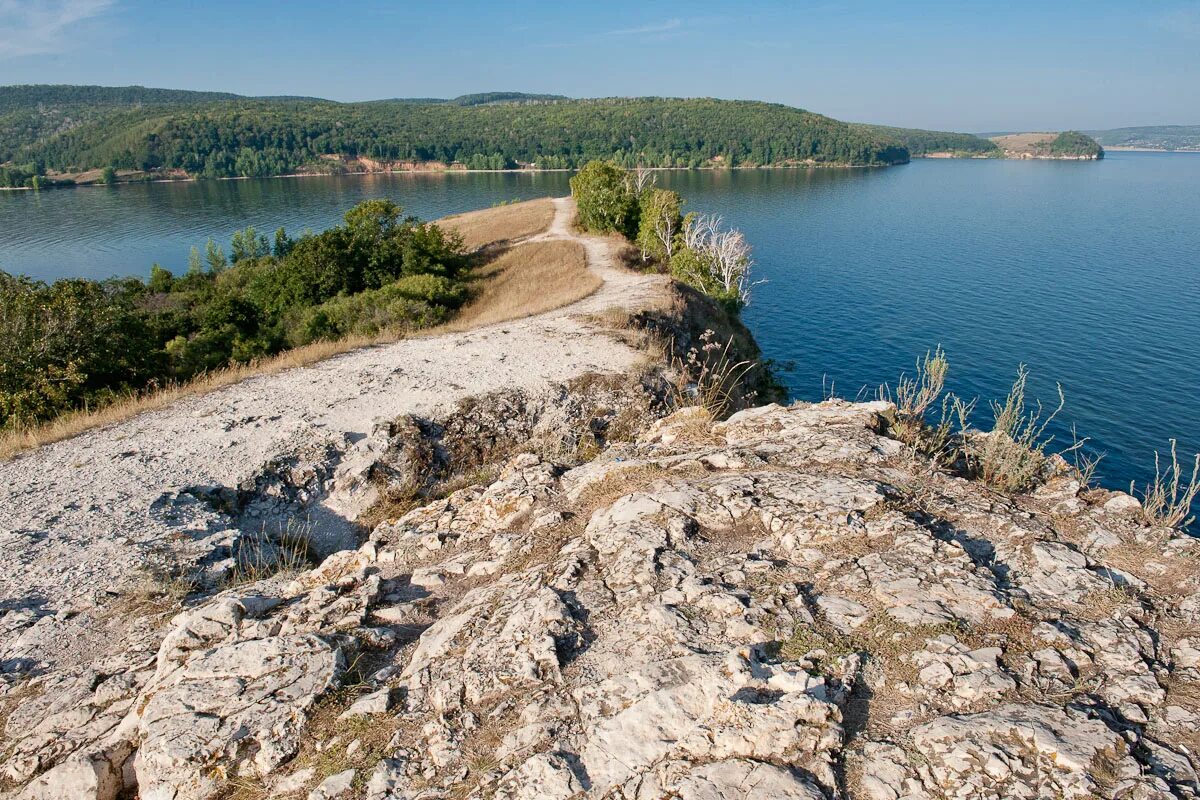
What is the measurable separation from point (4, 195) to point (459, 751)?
591ft

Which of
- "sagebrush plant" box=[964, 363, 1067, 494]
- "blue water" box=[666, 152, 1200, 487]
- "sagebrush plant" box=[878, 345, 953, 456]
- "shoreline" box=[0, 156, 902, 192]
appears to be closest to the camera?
"sagebrush plant" box=[964, 363, 1067, 494]

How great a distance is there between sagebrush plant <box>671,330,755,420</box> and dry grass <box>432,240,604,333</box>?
20.5 feet

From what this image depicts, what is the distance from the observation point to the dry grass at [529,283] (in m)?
22.9

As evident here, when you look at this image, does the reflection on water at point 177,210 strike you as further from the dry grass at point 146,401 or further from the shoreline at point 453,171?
the dry grass at point 146,401

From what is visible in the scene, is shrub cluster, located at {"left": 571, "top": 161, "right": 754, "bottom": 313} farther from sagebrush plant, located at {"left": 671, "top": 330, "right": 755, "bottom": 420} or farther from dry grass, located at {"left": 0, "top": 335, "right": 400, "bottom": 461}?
dry grass, located at {"left": 0, "top": 335, "right": 400, "bottom": 461}

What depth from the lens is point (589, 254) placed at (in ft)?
124

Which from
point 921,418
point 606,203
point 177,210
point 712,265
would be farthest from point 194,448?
point 177,210

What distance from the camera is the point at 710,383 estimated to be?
17.8 meters

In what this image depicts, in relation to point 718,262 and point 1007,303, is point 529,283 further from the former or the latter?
point 1007,303

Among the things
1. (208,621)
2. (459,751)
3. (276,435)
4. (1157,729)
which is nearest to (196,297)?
(276,435)

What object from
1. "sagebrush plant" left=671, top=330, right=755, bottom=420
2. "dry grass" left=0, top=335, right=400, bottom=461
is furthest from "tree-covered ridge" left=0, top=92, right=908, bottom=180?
"dry grass" left=0, top=335, right=400, bottom=461

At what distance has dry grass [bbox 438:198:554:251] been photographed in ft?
157

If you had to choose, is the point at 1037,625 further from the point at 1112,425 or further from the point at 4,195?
the point at 4,195

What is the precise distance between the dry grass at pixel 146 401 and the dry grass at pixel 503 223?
26404 mm
